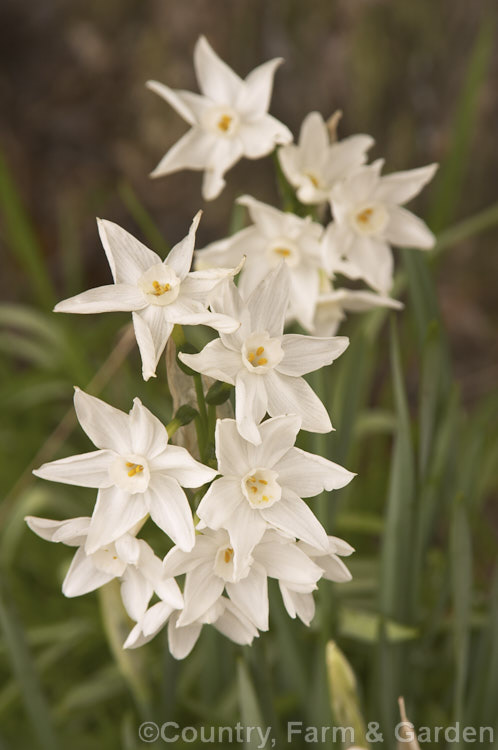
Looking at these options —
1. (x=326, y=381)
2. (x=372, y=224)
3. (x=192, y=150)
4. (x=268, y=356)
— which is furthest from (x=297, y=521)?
(x=192, y=150)

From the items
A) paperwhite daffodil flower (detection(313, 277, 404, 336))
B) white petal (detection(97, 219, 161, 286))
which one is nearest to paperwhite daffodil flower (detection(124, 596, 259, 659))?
white petal (detection(97, 219, 161, 286))

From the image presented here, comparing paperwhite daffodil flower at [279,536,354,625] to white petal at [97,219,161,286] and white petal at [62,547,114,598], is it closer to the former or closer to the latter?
white petal at [62,547,114,598]

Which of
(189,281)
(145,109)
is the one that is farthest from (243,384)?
(145,109)

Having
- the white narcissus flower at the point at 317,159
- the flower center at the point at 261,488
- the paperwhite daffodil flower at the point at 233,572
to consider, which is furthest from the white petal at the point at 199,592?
the white narcissus flower at the point at 317,159

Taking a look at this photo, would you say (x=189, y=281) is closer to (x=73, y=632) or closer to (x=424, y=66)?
(x=73, y=632)

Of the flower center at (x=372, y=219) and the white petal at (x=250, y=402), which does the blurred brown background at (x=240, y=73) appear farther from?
the white petal at (x=250, y=402)
